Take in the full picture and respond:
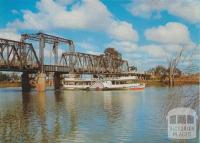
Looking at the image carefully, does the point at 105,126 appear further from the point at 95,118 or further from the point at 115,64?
the point at 115,64

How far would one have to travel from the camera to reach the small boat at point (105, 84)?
44.9 m

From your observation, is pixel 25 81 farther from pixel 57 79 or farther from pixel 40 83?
pixel 57 79

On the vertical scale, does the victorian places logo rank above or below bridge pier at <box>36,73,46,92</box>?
below

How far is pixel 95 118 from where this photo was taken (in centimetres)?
1526

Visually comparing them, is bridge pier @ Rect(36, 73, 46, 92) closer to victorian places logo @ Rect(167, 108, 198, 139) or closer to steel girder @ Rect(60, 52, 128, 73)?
steel girder @ Rect(60, 52, 128, 73)

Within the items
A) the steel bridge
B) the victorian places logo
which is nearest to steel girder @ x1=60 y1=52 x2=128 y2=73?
the steel bridge

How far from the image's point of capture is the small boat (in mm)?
44938

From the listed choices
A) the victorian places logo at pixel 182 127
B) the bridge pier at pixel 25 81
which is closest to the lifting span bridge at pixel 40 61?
the bridge pier at pixel 25 81

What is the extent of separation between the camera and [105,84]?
4572 cm

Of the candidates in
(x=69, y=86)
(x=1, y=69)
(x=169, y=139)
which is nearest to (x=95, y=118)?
(x=169, y=139)

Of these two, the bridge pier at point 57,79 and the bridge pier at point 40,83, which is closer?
the bridge pier at point 40,83

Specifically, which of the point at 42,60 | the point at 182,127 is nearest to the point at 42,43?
the point at 42,60

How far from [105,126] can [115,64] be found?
49337mm

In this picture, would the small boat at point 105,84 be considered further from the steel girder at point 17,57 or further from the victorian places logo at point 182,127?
the victorian places logo at point 182,127
